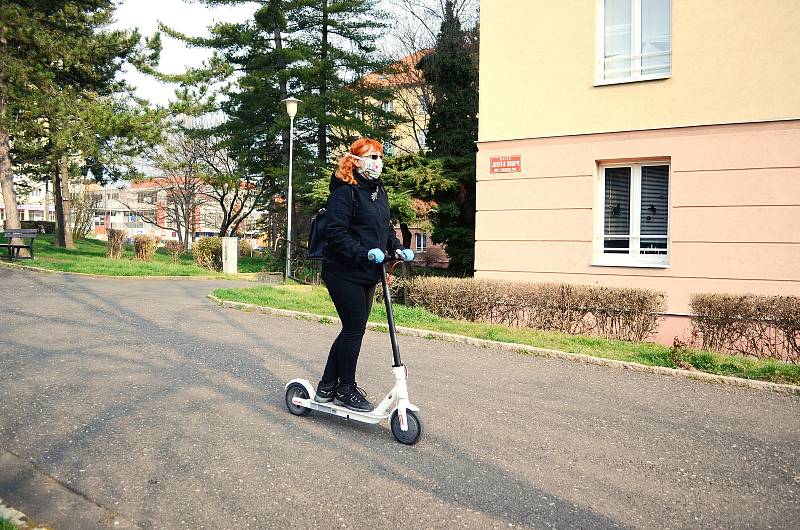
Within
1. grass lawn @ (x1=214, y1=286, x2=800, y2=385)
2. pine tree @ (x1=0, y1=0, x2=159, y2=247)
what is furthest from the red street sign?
pine tree @ (x1=0, y1=0, x2=159, y2=247)

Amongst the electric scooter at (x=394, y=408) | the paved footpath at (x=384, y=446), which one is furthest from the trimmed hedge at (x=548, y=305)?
the electric scooter at (x=394, y=408)

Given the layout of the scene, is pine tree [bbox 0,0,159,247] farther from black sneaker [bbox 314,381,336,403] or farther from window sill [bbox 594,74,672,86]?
black sneaker [bbox 314,381,336,403]

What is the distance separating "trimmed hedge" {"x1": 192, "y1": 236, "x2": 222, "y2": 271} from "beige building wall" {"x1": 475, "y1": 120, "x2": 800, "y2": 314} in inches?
474

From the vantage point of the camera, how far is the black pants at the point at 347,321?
440 cm

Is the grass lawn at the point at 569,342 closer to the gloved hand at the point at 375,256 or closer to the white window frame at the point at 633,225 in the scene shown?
the white window frame at the point at 633,225

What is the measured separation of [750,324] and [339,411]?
5580mm

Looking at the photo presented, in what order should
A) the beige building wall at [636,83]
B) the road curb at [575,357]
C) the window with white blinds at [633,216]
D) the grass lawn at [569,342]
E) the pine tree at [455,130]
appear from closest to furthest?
the road curb at [575,357] < the grass lawn at [569,342] < the beige building wall at [636,83] < the window with white blinds at [633,216] < the pine tree at [455,130]

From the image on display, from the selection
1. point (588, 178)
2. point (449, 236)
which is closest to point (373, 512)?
point (588, 178)

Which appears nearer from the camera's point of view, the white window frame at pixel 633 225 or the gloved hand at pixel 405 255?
the gloved hand at pixel 405 255

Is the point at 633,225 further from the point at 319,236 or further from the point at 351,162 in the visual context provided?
the point at 319,236

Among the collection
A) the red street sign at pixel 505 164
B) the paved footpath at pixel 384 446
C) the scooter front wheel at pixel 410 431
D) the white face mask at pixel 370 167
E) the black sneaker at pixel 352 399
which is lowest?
the paved footpath at pixel 384 446

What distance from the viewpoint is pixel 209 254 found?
21.6 m

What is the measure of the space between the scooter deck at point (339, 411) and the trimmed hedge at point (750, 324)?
531 centimetres

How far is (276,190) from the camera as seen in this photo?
30156 mm
